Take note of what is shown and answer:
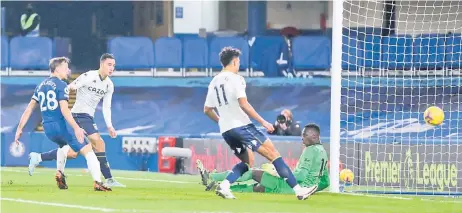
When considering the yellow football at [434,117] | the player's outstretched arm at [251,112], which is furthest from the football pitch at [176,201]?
the yellow football at [434,117]

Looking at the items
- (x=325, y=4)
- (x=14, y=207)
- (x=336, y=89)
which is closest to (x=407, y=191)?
(x=336, y=89)

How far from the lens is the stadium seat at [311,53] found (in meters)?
29.4

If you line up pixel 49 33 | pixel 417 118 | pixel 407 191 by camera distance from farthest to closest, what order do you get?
pixel 49 33 → pixel 417 118 → pixel 407 191

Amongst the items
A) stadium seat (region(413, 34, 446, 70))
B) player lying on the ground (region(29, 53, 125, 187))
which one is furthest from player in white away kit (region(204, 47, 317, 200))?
stadium seat (region(413, 34, 446, 70))

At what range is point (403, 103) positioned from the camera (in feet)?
84.3

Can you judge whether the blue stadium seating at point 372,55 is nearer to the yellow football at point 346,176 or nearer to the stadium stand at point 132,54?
the stadium stand at point 132,54

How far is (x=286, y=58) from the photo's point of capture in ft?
97.6

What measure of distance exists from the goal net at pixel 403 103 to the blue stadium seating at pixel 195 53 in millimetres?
3863

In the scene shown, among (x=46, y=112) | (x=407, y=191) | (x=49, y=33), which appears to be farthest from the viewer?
(x=49, y=33)

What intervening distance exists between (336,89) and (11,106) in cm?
1445

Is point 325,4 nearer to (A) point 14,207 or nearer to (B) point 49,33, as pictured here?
(B) point 49,33

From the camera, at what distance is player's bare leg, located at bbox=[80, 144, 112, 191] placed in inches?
610

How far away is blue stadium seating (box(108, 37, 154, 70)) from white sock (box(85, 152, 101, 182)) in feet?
46.6

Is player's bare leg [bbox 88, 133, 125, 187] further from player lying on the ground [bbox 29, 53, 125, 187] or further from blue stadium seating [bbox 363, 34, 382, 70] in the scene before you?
blue stadium seating [bbox 363, 34, 382, 70]
